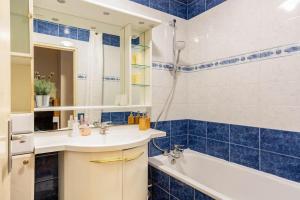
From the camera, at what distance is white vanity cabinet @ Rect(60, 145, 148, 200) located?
119 centimetres

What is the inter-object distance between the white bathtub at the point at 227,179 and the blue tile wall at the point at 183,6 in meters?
1.61

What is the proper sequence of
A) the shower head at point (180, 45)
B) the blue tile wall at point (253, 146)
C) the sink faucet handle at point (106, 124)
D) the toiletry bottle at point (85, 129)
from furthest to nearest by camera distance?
1. the shower head at point (180, 45)
2. the sink faucet handle at point (106, 124)
3. the toiletry bottle at point (85, 129)
4. the blue tile wall at point (253, 146)

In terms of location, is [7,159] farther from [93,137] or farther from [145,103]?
[145,103]

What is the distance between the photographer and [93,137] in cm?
150

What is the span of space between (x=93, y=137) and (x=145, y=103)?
2.10 ft

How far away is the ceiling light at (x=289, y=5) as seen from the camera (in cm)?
137

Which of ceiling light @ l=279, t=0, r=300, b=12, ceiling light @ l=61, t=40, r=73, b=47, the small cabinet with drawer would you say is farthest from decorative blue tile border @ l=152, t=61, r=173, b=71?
the small cabinet with drawer

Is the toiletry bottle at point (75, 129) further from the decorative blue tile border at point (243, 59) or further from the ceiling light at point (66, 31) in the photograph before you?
the decorative blue tile border at point (243, 59)

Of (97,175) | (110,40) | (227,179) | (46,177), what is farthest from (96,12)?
(227,179)

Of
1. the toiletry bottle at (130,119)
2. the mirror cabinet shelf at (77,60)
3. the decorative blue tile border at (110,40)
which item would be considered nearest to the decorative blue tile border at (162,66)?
the mirror cabinet shelf at (77,60)

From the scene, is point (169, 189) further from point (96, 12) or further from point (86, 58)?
point (96, 12)

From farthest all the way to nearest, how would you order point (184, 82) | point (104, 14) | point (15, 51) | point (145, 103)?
point (184, 82) → point (145, 103) → point (104, 14) → point (15, 51)

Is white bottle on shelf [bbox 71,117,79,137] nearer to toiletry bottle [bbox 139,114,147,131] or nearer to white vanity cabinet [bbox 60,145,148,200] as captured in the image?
white vanity cabinet [bbox 60,145,148,200]

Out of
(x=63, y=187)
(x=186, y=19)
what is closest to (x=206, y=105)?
(x=186, y=19)
